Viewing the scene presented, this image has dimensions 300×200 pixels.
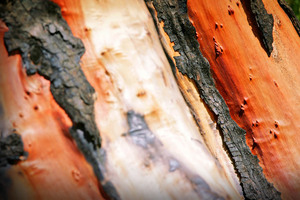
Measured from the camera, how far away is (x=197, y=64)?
102cm

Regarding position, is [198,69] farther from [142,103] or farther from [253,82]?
[142,103]

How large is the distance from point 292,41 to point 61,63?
913mm

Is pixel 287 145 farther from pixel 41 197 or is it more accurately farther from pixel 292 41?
pixel 41 197

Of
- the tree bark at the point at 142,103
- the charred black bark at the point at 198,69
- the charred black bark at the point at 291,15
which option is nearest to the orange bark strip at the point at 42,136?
the tree bark at the point at 142,103

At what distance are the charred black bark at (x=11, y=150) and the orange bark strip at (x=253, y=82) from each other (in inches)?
28.3

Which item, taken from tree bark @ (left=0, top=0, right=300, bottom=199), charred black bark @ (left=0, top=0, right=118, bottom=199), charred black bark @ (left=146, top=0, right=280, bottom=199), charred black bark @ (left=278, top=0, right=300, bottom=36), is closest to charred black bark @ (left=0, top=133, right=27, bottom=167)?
tree bark @ (left=0, top=0, right=300, bottom=199)

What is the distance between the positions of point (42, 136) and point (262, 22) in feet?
2.89

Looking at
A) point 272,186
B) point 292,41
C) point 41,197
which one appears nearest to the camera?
point 41,197

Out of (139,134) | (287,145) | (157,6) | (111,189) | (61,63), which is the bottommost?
(287,145)

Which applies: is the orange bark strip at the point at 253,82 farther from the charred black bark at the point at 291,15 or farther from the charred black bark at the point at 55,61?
the charred black bark at the point at 55,61

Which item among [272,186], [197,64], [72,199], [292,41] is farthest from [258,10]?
[72,199]

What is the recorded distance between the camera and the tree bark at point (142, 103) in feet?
2.25

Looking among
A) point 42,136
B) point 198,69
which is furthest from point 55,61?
point 198,69

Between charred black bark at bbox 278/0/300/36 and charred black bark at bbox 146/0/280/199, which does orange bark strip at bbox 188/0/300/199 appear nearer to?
charred black bark at bbox 146/0/280/199
